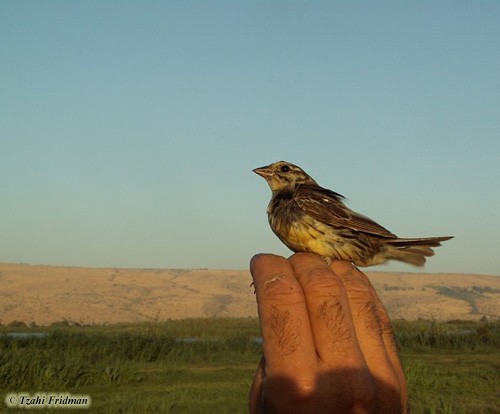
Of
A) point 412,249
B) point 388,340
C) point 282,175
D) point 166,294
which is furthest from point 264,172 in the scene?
point 166,294

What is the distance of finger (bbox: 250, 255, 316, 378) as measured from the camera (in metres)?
2.68

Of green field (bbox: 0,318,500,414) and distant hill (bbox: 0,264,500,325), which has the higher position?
green field (bbox: 0,318,500,414)

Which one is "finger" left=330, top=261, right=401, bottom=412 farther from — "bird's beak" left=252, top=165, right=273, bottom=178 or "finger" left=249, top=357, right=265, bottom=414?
"bird's beak" left=252, top=165, right=273, bottom=178

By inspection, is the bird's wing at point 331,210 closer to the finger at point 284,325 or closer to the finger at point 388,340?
the finger at point 388,340

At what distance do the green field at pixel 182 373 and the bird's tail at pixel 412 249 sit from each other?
301 inches

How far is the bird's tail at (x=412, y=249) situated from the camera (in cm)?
569

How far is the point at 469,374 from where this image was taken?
19.2 meters

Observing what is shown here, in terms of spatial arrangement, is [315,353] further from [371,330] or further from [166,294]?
[166,294]

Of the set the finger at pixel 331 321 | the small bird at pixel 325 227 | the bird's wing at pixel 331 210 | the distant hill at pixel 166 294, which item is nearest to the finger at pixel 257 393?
the finger at pixel 331 321

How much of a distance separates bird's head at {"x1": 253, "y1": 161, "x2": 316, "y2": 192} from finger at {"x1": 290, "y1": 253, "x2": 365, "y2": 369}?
→ 3.13m

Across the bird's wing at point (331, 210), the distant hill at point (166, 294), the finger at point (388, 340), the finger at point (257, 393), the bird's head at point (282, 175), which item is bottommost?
the distant hill at point (166, 294)

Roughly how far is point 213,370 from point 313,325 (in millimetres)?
18560

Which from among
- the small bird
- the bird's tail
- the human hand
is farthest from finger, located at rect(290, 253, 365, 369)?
the bird's tail

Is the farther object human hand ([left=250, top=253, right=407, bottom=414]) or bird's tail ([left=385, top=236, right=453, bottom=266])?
bird's tail ([left=385, top=236, right=453, bottom=266])
